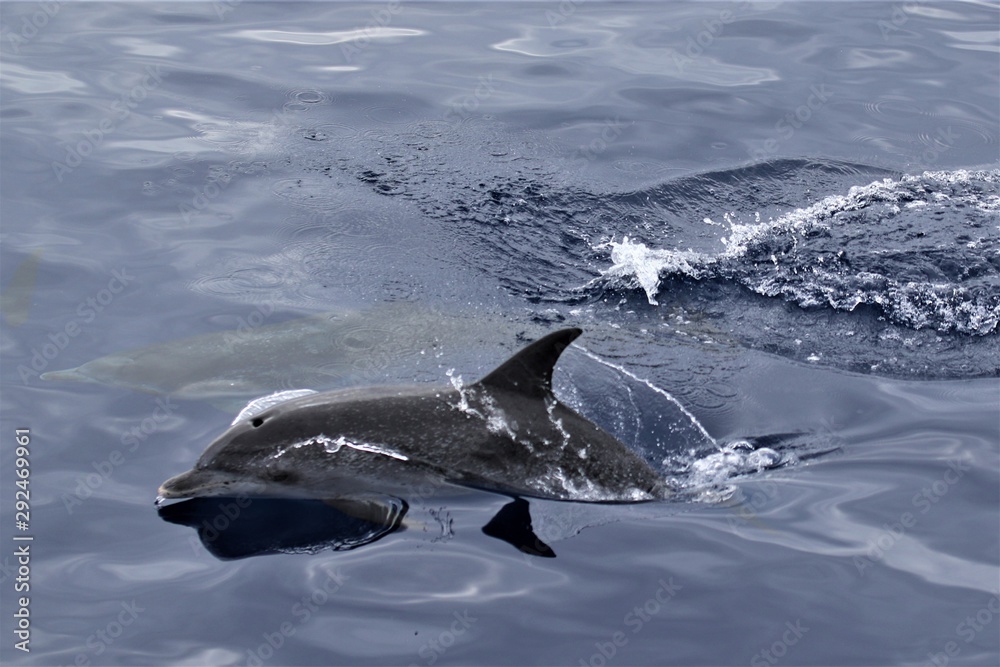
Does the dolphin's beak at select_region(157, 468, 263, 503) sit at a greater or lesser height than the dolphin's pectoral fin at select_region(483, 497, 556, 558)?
greater

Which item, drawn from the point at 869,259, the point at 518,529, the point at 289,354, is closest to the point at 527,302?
the point at 289,354

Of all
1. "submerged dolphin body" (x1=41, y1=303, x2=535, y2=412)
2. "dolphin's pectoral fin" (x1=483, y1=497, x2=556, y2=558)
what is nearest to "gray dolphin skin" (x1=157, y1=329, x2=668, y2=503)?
"dolphin's pectoral fin" (x1=483, y1=497, x2=556, y2=558)

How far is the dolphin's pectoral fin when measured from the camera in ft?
24.7

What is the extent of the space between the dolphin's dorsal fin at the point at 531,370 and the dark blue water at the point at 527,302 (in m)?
0.88

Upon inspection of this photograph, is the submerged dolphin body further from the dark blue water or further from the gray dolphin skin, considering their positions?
the gray dolphin skin

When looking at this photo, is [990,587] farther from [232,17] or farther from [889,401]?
[232,17]

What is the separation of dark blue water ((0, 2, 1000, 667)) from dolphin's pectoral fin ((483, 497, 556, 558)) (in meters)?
0.10

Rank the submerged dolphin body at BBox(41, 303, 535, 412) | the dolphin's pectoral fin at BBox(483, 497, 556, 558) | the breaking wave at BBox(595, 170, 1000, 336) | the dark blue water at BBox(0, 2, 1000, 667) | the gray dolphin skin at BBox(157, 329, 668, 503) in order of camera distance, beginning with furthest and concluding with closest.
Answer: the breaking wave at BBox(595, 170, 1000, 336) → the submerged dolphin body at BBox(41, 303, 535, 412) → the gray dolphin skin at BBox(157, 329, 668, 503) → the dolphin's pectoral fin at BBox(483, 497, 556, 558) → the dark blue water at BBox(0, 2, 1000, 667)

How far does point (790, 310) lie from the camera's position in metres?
11.4

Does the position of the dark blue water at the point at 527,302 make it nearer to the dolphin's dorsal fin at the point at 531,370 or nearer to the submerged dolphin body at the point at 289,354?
the submerged dolphin body at the point at 289,354

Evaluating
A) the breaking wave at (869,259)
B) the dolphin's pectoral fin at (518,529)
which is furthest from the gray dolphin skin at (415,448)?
the breaking wave at (869,259)

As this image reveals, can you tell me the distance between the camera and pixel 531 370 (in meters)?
7.73

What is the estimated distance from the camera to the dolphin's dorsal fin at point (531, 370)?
24.8 ft

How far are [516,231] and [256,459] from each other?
19.1 ft
